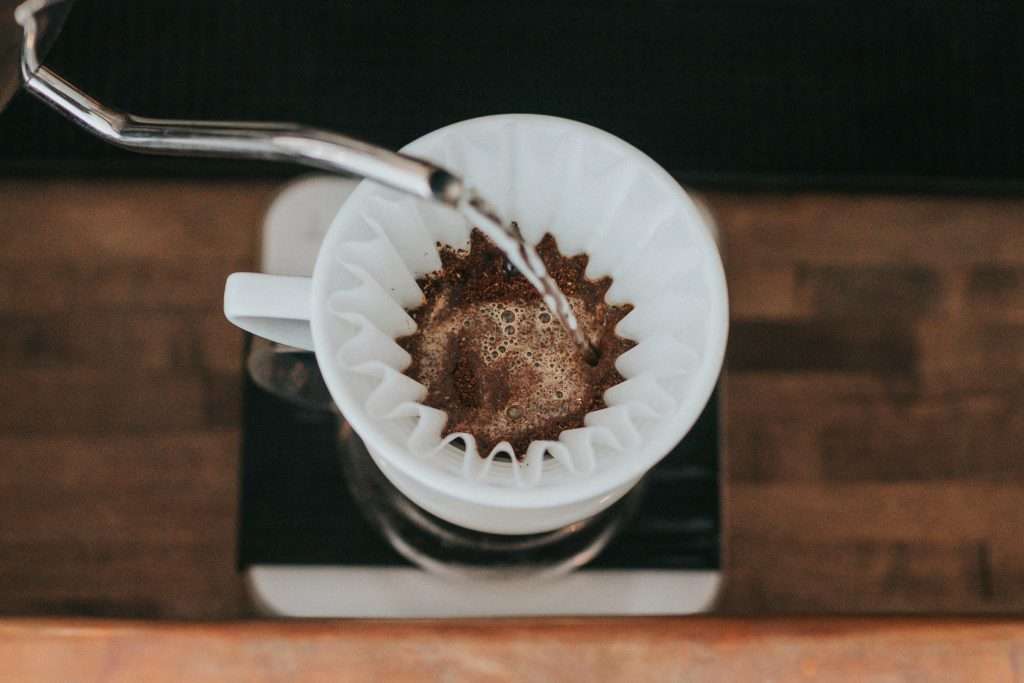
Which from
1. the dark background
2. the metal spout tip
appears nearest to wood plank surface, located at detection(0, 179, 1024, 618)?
the dark background

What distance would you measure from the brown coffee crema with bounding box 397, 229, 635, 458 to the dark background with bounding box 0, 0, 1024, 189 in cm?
32

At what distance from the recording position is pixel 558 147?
0.49 meters

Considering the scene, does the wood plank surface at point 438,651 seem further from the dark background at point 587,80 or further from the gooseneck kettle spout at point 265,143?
the dark background at point 587,80

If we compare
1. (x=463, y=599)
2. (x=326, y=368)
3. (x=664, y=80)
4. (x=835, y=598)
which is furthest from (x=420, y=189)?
(x=835, y=598)

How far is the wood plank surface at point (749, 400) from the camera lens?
816 millimetres

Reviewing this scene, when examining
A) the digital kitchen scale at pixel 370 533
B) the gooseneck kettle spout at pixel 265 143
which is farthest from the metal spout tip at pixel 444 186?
the digital kitchen scale at pixel 370 533

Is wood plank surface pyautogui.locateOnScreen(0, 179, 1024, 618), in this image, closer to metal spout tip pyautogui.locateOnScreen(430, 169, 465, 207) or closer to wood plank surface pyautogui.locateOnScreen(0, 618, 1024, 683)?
wood plank surface pyautogui.locateOnScreen(0, 618, 1024, 683)

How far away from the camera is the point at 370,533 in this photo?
709mm

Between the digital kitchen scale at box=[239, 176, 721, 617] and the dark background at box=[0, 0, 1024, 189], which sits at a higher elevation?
the dark background at box=[0, 0, 1024, 189]

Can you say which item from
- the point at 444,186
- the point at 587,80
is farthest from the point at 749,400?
the point at 444,186

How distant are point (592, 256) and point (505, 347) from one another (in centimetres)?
8

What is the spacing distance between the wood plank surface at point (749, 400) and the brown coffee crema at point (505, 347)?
34 cm

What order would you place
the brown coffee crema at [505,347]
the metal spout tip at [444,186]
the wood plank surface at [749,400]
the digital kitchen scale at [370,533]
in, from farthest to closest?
the wood plank surface at [749,400]
the digital kitchen scale at [370,533]
the brown coffee crema at [505,347]
the metal spout tip at [444,186]

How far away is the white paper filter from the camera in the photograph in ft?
1.48
